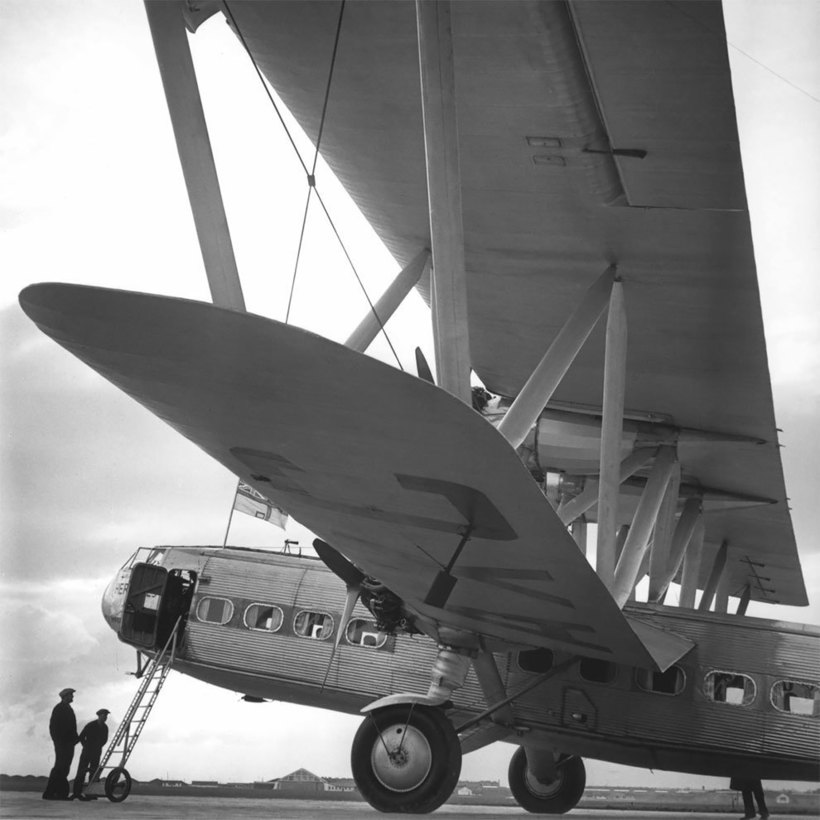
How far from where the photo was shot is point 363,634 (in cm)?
1695

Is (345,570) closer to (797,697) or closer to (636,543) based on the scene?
(636,543)

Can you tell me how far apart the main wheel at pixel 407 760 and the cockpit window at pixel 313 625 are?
3.39m

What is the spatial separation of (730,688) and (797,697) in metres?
0.95

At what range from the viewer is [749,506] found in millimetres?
22453

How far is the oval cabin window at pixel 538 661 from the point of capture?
52.4ft

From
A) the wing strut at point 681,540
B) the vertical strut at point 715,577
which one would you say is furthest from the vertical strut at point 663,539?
the vertical strut at point 715,577

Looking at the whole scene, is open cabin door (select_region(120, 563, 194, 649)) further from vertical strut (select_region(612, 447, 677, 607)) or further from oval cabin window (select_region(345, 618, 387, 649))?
vertical strut (select_region(612, 447, 677, 607))

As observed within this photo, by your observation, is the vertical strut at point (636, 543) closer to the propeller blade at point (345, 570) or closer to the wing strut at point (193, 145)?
the propeller blade at point (345, 570)

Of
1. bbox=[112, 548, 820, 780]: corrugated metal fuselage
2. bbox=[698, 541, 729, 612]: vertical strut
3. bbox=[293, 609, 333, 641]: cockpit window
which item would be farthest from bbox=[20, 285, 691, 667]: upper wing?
bbox=[698, 541, 729, 612]: vertical strut

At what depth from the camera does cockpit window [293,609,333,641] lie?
17078mm

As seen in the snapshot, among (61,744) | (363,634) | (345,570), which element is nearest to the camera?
(345,570)

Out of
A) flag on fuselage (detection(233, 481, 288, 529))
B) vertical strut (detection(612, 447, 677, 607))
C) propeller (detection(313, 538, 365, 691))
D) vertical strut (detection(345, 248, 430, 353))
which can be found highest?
vertical strut (detection(345, 248, 430, 353))

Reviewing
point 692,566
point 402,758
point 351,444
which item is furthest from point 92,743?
point 692,566

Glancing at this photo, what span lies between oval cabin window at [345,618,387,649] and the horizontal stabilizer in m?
4.02
